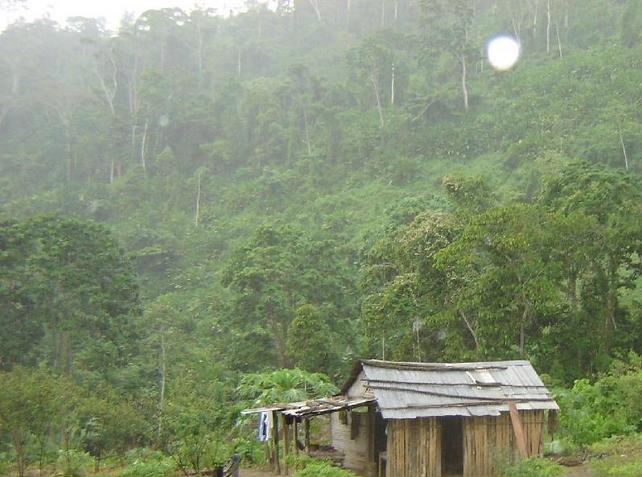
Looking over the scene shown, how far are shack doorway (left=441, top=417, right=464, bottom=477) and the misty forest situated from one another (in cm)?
240

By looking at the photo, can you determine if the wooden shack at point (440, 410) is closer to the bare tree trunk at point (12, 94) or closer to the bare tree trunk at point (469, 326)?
the bare tree trunk at point (469, 326)

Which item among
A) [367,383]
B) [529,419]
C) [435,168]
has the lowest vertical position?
[529,419]

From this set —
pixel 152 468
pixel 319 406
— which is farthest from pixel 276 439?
pixel 152 468

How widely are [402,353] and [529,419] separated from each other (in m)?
8.79

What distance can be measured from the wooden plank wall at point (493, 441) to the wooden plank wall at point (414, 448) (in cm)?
77

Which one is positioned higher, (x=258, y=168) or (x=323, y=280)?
(x=258, y=168)

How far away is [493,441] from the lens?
48.8 ft

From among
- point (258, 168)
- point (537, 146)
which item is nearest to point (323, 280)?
point (537, 146)

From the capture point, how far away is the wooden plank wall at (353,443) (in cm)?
1652

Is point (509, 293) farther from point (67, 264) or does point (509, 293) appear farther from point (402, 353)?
point (67, 264)

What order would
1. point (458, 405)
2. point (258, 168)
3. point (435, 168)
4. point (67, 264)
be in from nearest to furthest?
point (458, 405), point (67, 264), point (435, 168), point (258, 168)

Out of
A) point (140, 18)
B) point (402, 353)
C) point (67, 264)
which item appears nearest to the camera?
point (402, 353)

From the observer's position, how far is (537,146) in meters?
38.5

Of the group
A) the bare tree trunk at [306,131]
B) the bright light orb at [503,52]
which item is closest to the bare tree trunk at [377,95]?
the bare tree trunk at [306,131]
